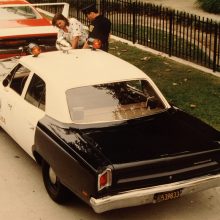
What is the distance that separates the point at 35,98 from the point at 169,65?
599 cm

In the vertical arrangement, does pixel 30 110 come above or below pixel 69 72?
below

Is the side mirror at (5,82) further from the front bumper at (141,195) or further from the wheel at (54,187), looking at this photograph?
the front bumper at (141,195)

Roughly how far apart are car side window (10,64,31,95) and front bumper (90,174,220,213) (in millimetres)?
2615

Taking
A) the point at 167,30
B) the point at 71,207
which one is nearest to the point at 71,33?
the point at 71,207

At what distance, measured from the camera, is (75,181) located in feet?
19.5

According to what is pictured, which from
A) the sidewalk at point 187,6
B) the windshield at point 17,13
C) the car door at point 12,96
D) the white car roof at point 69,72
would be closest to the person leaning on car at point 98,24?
the windshield at point 17,13

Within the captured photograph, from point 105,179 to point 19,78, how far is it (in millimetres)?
2845

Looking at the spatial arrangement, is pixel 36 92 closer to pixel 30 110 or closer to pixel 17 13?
pixel 30 110

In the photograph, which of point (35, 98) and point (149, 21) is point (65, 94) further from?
point (149, 21)

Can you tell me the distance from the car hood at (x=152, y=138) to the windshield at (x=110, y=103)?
200 mm

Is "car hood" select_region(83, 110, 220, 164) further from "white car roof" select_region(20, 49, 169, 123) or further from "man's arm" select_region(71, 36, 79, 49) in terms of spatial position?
"man's arm" select_region(71, 36, 79, 49)

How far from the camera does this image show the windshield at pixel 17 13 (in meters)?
12.2

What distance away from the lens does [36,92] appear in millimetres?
7336

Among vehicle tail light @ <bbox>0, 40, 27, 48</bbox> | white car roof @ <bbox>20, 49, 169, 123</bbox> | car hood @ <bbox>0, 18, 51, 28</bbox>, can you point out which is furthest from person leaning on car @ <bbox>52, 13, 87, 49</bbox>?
white car roof @ <bbox>20, 49, 169, 123</bbox>
